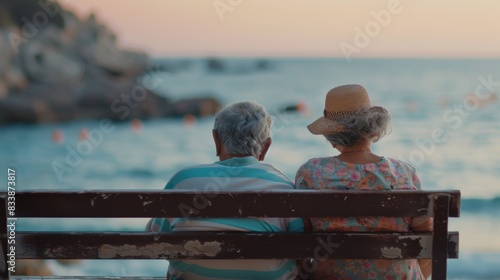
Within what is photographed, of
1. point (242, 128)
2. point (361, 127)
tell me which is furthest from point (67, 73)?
point (361, 127)

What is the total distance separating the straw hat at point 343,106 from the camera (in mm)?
3029

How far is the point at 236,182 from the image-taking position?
296cm

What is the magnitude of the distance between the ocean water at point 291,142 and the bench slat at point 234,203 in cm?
598

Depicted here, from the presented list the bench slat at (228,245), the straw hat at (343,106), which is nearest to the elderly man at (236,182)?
the bench slat at (228,245)

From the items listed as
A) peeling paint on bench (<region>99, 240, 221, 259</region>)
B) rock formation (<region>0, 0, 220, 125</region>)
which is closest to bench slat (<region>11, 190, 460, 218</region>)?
peeling paint on bench (<region>99, 240, 221, 259</region>)

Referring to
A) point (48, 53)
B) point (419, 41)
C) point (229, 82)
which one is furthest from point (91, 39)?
point (419, 41)

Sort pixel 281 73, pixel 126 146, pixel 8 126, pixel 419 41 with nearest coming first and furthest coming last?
pixel 126 146 < pixel 8 126 < pixel 419 41 < pixel 281 73

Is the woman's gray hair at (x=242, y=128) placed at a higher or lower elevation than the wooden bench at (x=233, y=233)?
higher

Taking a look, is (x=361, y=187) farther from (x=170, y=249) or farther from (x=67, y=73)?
(x=67, y=73)

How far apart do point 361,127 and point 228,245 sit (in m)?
0.68

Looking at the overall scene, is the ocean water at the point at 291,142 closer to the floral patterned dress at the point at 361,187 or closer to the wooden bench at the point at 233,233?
the floral patterned dress at the point at 361,187

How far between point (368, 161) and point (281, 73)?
40371 mm

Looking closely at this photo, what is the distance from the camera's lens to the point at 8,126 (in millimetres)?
29094

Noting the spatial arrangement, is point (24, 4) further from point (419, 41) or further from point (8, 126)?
point (419, 41)
